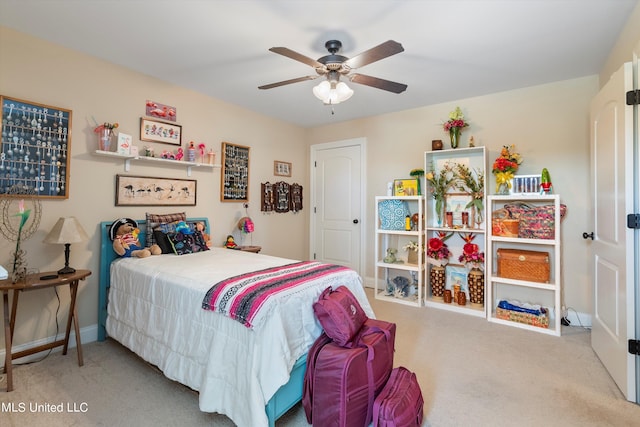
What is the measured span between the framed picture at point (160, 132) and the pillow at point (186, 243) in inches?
42.0

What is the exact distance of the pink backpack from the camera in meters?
1.61

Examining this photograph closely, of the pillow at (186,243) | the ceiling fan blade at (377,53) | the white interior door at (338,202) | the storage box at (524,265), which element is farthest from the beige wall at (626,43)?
the pillow at (186,243)

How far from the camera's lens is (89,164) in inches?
104

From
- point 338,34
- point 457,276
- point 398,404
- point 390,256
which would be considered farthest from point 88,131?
point 457,276

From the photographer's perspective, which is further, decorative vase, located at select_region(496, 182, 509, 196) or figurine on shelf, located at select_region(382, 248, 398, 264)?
figurine on shelf, located at select_region(382, 248, 398, 264)

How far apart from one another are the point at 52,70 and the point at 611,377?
491 cm

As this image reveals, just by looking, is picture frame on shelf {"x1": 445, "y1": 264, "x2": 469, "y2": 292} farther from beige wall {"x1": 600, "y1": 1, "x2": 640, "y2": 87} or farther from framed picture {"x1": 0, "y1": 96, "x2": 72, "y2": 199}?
framed picture {"x1": 0, "y1": 96, "x2": 72, "y2": 199}

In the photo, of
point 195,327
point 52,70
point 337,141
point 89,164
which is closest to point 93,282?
point 89,164

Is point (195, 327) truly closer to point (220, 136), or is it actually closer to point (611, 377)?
point (220, 136)

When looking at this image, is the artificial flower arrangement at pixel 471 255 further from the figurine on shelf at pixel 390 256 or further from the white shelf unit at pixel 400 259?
the figurine on shelf at pixel 390 256

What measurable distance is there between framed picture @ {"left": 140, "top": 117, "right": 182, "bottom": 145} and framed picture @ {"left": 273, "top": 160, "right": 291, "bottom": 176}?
149cm

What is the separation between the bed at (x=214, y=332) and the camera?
145 cm

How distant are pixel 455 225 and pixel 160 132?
3.58 metres

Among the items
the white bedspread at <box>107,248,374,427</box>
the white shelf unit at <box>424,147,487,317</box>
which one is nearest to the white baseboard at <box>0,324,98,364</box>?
the white bedspread at <box>107,248,374,427</box>
